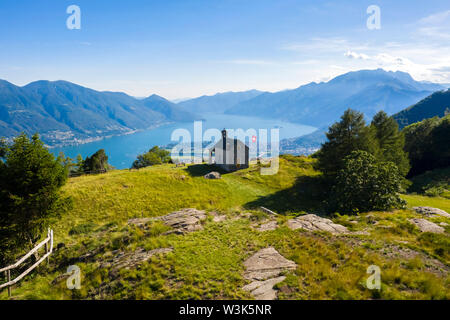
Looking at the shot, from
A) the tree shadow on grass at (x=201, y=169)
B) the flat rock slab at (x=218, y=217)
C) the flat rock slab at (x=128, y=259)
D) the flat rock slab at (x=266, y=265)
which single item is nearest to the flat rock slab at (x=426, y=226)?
the flat rock slab at (x=266, y=265)

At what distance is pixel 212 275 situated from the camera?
40.2ft

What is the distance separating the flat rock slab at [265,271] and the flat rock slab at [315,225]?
5.04 metres

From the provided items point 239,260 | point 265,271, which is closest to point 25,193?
point 239,260

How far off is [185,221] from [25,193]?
40.4 feet

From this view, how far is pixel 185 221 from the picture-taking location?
20.6m

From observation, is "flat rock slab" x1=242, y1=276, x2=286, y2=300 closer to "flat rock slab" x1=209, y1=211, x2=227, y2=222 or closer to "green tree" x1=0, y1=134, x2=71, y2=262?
"flat rock slab" x1=209, y1=211, x2=227, y2=222

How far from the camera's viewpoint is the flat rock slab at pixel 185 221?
62.3 ft

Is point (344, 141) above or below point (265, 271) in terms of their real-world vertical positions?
above

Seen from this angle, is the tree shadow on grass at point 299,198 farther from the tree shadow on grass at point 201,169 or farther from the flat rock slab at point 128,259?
the flat rock slab at point 128,259

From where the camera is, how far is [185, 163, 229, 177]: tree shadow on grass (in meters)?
47.2

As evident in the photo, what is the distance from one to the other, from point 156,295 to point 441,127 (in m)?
85.3

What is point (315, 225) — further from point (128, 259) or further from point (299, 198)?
point (299, 198)
